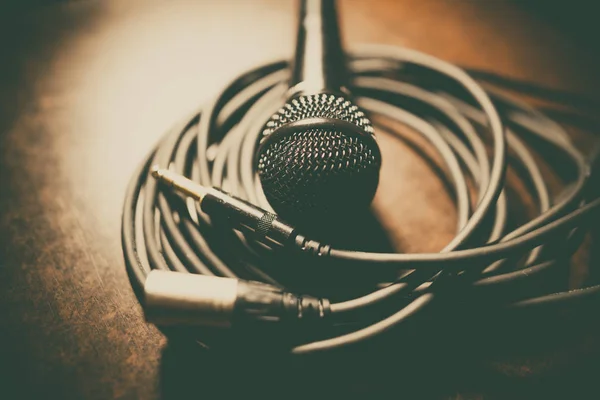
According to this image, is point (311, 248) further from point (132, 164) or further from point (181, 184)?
point (132, 164)

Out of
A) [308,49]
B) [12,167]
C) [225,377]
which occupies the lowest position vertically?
[225,377]

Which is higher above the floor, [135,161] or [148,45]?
[148,45]

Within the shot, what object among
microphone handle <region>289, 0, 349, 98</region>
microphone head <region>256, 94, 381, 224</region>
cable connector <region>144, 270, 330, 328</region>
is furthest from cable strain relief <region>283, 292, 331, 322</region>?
microphone handle <region>289, 0, 349, 98</region>

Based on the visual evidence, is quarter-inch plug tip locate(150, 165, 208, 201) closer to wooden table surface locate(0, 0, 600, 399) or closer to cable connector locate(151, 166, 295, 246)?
cable connector locate(151, 166, 295, 246)

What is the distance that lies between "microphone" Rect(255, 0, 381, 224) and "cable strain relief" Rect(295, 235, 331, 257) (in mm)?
44

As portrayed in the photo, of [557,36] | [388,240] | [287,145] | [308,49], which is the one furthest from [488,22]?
[287,145]

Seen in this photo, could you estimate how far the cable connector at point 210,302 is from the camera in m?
0.49

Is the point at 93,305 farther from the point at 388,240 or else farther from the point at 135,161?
the point at 388,240

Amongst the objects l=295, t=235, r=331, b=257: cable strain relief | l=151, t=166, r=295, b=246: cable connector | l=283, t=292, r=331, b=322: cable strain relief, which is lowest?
l=283, t=292, r=331, b=322: cable strain relief

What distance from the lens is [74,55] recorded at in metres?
0.97

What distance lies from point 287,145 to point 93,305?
1.28 ft

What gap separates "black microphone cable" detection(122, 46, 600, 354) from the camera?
0.53 metres

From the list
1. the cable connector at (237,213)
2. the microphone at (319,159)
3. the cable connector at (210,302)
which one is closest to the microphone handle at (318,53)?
the microphone at (319,159)

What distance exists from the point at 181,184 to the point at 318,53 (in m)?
0.36
